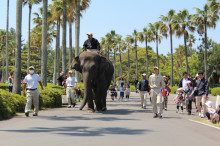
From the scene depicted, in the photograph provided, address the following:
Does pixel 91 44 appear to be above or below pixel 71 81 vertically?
above

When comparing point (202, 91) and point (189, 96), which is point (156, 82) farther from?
point (189, 96)

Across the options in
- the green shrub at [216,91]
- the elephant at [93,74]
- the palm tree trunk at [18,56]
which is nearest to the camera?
the elephant at [93,74]

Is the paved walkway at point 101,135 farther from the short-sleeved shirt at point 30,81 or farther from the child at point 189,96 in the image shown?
the child at point 189,96

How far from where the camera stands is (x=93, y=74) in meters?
14.1

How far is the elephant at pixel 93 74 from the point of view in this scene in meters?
13.9

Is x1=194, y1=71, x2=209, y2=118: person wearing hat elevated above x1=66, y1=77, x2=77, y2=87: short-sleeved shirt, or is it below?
below

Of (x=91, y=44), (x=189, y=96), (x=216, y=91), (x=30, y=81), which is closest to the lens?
(x=30, y=81)

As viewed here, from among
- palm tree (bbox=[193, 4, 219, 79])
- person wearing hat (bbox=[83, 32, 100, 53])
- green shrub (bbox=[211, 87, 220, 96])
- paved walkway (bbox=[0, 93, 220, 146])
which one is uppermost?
palm tree (bbox=[193, 4, 219, 79])

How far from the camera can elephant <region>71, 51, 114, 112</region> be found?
13.9 meters

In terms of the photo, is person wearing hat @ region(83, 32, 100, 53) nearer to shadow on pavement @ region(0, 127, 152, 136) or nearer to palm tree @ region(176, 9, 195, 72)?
shadow on pavement @ region(0, 127, 152, 136)

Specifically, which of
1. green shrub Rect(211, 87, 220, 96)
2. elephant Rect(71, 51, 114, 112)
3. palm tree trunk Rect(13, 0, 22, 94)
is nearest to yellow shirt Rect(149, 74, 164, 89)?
elephant Rect(71, 51, 114, 112)

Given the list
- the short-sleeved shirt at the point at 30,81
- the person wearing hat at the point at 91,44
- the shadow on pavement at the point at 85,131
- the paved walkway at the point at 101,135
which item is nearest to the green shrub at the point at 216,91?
the person wearing hat at the point at 91,44

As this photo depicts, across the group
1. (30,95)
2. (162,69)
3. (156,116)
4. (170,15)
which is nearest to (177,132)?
(156,116)

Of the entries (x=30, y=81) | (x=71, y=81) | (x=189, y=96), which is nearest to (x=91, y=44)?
(x=71, y=81)
